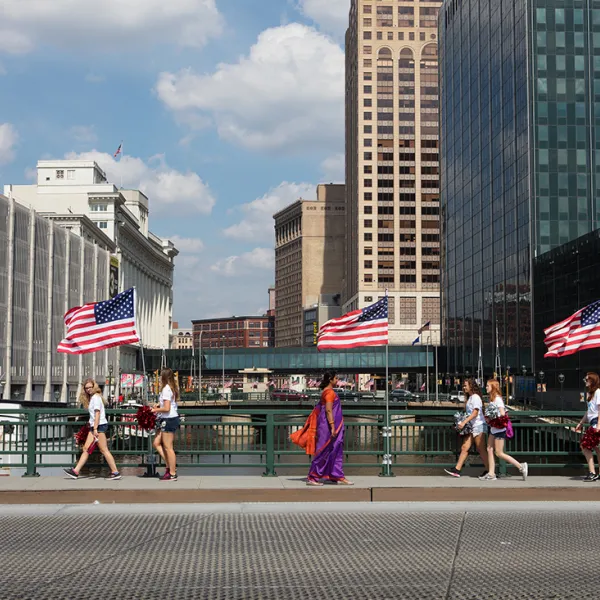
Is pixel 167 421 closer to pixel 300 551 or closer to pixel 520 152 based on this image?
pixel 300 551

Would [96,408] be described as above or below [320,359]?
below

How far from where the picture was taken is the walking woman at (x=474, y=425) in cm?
1758

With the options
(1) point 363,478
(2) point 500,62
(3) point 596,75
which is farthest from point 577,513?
(2) point 500,62

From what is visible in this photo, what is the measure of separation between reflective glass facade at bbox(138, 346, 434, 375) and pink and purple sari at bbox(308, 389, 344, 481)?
123 m

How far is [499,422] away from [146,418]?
248 inches

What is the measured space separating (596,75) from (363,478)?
8595cm

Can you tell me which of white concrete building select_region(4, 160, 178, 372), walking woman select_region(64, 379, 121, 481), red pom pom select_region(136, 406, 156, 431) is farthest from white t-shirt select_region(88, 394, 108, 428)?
white concrete building select_region(4, 160, 178, 372)

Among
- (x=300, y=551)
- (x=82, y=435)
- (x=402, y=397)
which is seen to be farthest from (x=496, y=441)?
(x=402, y=397)

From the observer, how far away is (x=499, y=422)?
17.4 meters

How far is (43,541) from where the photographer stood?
1187 centimetres

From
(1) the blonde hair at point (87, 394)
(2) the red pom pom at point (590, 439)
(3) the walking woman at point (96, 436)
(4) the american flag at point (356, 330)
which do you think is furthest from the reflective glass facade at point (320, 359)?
(3) the walking woman at point (96, 436)

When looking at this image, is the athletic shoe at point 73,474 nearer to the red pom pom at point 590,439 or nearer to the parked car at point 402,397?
the red pom pom at point 590,439

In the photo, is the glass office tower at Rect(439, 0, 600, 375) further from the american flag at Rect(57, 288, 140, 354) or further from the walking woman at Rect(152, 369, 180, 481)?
the walking woman at Rect(152, 369, 180, 481)

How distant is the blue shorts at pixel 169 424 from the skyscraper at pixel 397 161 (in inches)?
6974
